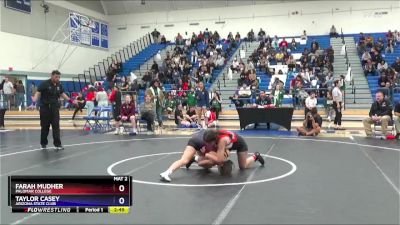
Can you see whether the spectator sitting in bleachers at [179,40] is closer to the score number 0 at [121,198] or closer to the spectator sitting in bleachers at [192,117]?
the spectator sitting in bleachers at [192,117]

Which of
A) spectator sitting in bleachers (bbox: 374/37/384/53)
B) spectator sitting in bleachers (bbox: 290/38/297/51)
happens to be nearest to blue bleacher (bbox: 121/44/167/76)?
spectator sitting in bleachers (bbox: 290/38/297/51)

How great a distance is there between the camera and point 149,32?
36.3m

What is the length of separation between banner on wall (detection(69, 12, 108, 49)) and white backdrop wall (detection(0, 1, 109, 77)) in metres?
0.61

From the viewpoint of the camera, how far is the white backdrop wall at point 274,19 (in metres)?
31.0

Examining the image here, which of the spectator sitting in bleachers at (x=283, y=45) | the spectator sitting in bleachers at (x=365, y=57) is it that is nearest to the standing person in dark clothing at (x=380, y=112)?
the spectator sitting in bleachers at (x=365, y=57)

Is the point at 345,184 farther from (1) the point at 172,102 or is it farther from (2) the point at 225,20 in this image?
(2) the point at 225,20

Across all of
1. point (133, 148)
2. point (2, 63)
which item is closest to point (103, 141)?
point (133, 148)

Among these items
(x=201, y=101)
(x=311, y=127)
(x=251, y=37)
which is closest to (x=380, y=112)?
(x=311, y=127)

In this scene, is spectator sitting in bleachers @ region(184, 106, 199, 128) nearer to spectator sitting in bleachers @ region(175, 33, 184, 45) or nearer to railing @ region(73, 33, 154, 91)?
spectator sitting in bleachers @ region(175, 33, 184, 45)

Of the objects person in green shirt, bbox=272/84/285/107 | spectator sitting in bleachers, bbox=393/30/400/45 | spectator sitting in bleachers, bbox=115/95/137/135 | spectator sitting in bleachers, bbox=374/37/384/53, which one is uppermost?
spectator sitting in bleachers, bbox=393/30/400/45

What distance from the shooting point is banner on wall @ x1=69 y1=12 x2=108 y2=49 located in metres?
30.9

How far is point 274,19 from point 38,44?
17.6 meters

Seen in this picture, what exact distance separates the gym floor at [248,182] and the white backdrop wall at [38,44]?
16442 mm
